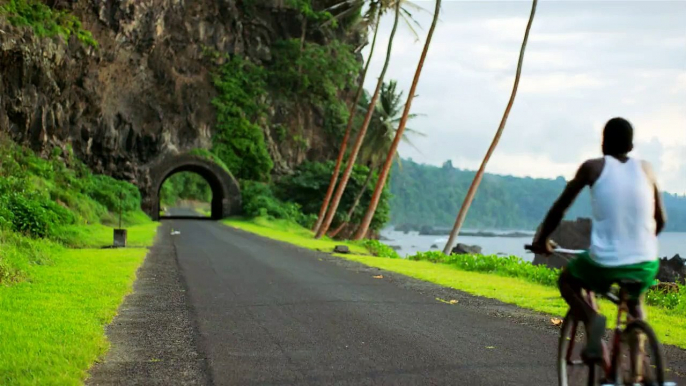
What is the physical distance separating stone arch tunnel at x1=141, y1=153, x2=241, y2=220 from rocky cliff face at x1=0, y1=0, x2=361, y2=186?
29.5 inches

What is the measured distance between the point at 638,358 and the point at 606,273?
501 millimetres

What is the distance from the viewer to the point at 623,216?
4082mm

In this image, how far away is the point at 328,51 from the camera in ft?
166

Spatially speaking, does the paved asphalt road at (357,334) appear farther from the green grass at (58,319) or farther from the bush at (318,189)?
the bush at (318,189)

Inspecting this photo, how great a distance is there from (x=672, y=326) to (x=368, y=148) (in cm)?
3725

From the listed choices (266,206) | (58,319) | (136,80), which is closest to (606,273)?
(58,319)

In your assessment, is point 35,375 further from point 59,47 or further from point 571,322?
point 59,47

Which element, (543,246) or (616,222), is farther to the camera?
(543,246)

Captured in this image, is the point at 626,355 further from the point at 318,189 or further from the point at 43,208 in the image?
the point at 318,189

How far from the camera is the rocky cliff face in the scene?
27594 mm

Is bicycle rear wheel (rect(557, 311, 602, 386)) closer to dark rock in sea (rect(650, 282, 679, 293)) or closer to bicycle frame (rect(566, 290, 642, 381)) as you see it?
bicycle frame (rect(566, 290, 642, 381))

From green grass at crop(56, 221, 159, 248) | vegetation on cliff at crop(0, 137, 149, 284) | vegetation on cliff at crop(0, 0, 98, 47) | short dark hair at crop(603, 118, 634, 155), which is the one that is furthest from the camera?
vegetation on cliff at crop(0, 0, 98, 47)

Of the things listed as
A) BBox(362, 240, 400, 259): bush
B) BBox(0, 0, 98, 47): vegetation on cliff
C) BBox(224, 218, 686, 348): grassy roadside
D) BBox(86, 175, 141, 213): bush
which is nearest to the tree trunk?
BBox(86, 175, 141, 213): bush

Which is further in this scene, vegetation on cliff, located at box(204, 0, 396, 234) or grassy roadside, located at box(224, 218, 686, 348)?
vegetation on cliff, located at box(204, 0, 396, 234)
